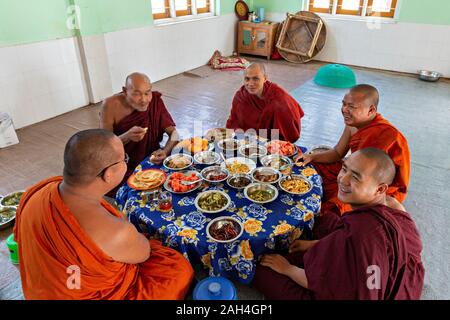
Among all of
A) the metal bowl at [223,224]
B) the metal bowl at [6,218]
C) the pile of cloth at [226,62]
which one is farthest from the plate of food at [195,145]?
the pile of cloth at [226,62]

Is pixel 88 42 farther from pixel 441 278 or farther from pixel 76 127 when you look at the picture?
pixel 441 278

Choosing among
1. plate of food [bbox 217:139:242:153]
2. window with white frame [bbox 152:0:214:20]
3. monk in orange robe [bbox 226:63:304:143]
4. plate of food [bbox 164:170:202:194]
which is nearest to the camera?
plate of food [bbox 164:170:202:194]

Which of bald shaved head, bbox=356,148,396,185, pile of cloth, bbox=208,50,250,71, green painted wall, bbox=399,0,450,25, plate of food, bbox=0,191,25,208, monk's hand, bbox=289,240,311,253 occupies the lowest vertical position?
plate of food, bbox=0,191,25,208

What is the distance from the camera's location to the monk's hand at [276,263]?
6.84ft

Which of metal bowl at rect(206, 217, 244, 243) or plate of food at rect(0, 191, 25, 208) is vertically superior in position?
metal bowl at rect(206, 217, 244, 243)

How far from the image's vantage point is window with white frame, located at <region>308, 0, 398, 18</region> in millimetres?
7590

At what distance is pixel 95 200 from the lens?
1.75 meters

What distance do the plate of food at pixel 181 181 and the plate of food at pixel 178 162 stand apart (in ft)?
0.33

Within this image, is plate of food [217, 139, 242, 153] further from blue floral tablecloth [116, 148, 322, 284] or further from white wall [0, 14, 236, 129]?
white wall [0, 14, 236, 129]

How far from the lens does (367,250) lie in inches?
61.8

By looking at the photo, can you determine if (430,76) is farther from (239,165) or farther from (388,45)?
(239,165)

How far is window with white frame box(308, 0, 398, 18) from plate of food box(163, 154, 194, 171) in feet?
23.7

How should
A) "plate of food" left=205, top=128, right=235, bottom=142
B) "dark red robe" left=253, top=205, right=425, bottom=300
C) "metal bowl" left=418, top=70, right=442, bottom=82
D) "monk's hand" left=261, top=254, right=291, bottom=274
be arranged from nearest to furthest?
"dark red robe" left=253, top=205, right=425, bottom=300 < "monk's hand" left=261, top=254, right=291, bottom=274 < "plate of food" left=205, top=128, right=235, bottom=142 < "metal bowl" left=418, top=70, right=442, bottom=82

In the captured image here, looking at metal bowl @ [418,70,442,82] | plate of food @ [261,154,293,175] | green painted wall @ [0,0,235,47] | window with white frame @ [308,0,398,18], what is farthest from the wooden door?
plate of food @ [261,154,293,175]
